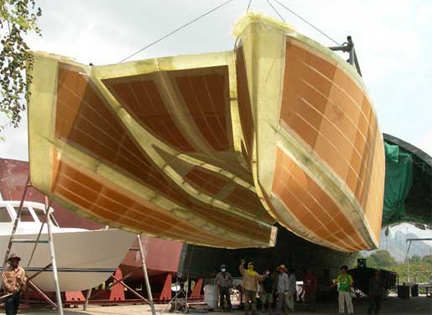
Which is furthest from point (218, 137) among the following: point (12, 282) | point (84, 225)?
point (84, 225)

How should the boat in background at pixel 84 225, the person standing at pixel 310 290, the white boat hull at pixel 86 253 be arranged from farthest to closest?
the boat in background at pixel 84 225 → the person standing at pixel 310 290 → the white boat hull at pixel 86 253

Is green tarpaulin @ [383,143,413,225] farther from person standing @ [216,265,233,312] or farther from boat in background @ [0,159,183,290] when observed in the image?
boat in background @ [0,159,183,290]

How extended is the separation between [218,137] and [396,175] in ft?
22.8

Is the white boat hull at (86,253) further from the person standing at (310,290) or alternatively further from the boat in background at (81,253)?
the person standing at (310,290)

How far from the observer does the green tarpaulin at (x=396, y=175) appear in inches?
643

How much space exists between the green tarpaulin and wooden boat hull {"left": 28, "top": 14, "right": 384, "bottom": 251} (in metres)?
3.79

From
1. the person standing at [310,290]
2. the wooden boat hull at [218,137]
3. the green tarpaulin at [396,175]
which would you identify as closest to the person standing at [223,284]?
the wooden boat hull at [218,137]

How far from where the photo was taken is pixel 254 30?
859 centimetres

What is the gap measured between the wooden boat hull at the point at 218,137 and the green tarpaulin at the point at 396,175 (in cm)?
379

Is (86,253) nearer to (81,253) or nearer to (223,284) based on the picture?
(81,253)

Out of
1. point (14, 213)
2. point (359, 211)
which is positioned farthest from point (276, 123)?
point (14, 213)

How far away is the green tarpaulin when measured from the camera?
16.3 m

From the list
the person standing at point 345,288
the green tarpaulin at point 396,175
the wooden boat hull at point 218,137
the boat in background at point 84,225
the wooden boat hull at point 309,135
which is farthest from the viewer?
the boat in background at point 84,225

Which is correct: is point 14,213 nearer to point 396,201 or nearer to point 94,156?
point 94,156
